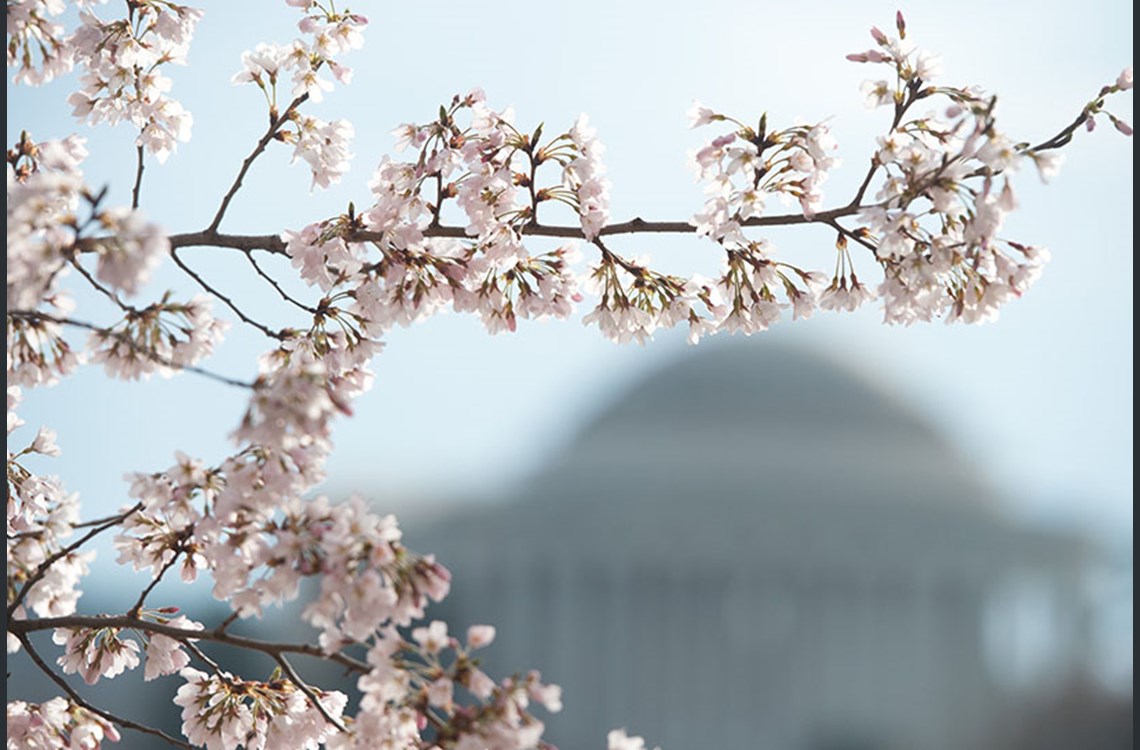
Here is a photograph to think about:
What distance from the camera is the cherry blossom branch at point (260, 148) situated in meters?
2.78

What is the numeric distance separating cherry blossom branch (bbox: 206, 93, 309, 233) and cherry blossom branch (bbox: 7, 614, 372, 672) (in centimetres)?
63

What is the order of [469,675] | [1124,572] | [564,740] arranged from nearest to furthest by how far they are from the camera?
[469,675] → [564,740] → [1124,572]

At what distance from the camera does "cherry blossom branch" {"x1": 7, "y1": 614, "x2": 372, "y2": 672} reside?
2.25 metres

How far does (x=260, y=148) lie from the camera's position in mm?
3035

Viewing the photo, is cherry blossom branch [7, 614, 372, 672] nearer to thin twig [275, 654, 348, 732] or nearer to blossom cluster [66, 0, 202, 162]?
thin twig [275, 654, 348, 732]

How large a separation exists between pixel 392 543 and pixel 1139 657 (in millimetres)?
40463

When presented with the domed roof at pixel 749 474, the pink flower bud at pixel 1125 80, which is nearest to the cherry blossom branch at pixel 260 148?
the pink flower bud at pixel 1125 80

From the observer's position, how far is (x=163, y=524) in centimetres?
277

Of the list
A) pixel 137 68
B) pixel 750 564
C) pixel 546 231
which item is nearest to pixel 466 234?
pixel 546 231

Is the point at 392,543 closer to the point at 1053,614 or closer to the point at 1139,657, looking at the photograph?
the point at 1139,657

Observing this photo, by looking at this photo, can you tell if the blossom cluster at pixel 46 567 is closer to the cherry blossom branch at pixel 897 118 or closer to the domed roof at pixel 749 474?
the cherry blossom branch at pixel 897 118

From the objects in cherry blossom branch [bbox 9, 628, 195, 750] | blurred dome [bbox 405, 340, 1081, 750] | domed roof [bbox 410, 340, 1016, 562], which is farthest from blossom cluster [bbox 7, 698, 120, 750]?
blurred dome [bbox 405, 340, 1081, 750]

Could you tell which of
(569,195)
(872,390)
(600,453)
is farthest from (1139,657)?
(569,195)

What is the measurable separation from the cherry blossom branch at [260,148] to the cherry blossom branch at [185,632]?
0.63 metres
